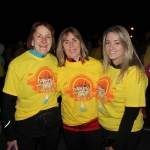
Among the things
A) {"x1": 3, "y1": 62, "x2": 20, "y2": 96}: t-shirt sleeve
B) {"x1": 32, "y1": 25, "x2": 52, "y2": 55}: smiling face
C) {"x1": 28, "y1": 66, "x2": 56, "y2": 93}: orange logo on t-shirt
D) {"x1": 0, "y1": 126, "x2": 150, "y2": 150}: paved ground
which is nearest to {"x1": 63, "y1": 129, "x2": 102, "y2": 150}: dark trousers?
{"x1": 28, "y1": 66, "x2": 56, "y2": 93}: orange logo on t-shirt

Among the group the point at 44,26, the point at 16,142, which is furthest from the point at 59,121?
the point at 44,26

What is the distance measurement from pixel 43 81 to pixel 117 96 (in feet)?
2.84

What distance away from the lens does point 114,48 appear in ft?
8.17

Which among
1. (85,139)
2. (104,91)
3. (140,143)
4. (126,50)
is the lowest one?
(140,143)

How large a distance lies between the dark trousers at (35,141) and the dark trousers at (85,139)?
206 mm

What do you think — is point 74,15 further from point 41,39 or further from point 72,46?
point 41,39

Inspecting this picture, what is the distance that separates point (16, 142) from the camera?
2602 millimetres

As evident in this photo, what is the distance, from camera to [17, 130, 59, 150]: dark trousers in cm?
265

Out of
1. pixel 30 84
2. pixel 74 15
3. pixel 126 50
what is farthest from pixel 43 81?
pixel 74 15

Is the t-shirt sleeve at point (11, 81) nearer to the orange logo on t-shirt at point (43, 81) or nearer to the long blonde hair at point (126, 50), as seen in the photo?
the orange logo on t-shirt at point (43, 81)

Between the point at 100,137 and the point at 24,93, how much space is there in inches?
44.2

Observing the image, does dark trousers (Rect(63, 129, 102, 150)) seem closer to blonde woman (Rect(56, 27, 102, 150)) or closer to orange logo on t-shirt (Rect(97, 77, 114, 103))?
blonde woman (Rect(56, 27, 102, 150))

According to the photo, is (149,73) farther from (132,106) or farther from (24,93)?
(24,93)

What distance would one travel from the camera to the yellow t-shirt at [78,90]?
9.18ft
